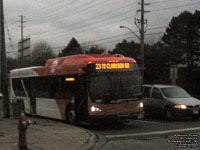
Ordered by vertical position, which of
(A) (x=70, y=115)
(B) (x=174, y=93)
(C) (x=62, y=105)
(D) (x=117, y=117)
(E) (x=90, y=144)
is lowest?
(E) (x=90, y=144)

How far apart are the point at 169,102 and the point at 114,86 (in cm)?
421

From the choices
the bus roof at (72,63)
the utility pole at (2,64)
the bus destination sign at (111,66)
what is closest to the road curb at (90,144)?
the bus destination sign at (111,66)

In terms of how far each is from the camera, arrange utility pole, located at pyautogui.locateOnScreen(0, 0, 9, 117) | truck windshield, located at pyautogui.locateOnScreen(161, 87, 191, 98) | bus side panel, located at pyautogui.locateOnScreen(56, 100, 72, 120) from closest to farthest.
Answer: bus side panel, located at pyautogui.locateOnScreen(56, 100, 72, 120)
truck windshield, located at pyautogui.locateOnScreen(161, 87, 191, 98)
utility pole, located at pyautogui.locateOnScreen(0, 0, 9, 117)

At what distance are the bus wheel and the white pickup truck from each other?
4959mm

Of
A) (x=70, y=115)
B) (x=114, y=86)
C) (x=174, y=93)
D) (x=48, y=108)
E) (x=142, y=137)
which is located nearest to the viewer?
(x=142, y=137)

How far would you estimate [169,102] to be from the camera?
1703cm

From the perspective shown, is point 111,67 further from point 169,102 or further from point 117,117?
point 169,102

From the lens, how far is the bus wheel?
14894mm

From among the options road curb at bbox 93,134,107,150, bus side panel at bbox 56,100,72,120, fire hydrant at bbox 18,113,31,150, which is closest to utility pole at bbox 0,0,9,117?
bus side panel at bbox 56,100,72,120

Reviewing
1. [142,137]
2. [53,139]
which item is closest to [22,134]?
[53,139]

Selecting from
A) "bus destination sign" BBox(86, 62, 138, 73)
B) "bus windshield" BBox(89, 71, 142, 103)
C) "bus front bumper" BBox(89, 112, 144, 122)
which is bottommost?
"bus front bumper" BBox(89, 112, 144, 122)

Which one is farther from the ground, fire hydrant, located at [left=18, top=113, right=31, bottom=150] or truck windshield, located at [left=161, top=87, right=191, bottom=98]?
truck windshield, located at [left=161, top=87, right=191, bottom=98]

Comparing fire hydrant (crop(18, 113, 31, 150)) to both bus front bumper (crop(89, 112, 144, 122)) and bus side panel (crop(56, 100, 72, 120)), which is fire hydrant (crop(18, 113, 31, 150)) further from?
bus side panel (crop(56, 100, 72, 120))

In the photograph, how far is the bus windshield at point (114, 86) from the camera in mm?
13797
